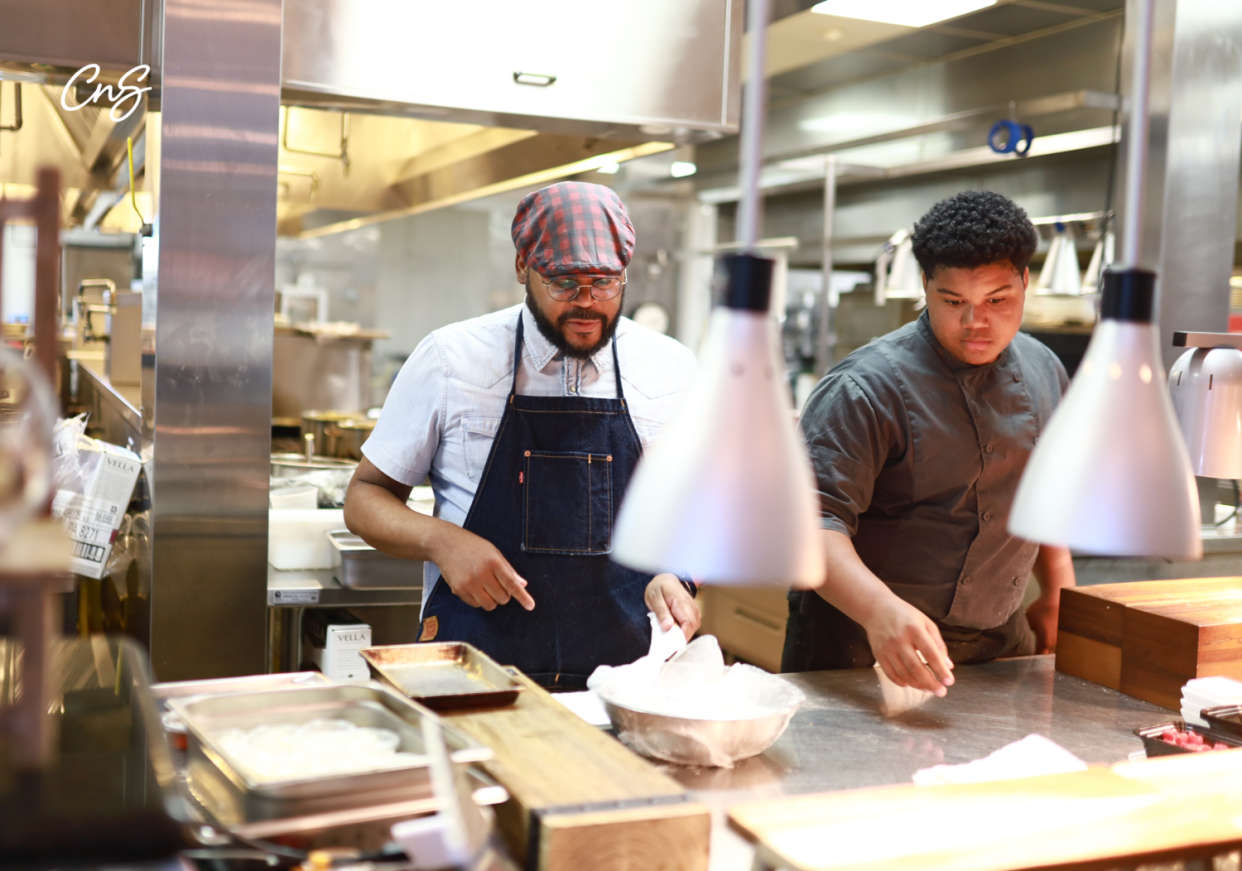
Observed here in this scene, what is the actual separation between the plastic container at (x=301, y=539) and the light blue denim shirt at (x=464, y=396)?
51 cm

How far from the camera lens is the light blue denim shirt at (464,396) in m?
2.29

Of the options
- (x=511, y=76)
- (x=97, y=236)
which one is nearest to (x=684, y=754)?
(x=511, y=76)

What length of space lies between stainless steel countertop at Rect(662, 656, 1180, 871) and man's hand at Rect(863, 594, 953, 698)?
2.6 inches

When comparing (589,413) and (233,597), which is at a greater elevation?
(589,413)

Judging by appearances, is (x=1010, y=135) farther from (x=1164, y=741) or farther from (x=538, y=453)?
(x=1164, y=741)

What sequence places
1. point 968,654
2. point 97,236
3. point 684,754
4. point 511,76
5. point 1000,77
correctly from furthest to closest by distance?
Result: 1. point 97,236
2. point 1000,77
3. point 511,76
4. point 968,654
5. point 684,754

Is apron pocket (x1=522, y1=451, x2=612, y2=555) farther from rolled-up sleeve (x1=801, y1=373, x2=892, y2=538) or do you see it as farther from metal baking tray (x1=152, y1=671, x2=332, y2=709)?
metal baking tray (x1=152, y1=671, x2=332, y2=709)

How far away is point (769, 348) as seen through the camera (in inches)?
35.7

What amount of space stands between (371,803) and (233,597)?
1.47m

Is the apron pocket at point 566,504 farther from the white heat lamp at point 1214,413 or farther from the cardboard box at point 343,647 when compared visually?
the white heat lamp at point 1214,413

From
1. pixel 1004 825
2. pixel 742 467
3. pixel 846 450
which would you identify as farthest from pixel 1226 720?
pixel 742 467

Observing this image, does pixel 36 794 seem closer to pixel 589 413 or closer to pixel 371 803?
pixel 371 803

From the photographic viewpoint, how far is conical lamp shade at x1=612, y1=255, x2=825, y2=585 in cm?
87

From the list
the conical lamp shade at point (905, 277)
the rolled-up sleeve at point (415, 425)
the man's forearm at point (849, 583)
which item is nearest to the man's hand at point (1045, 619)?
the man's forearm at point (849, 583)
